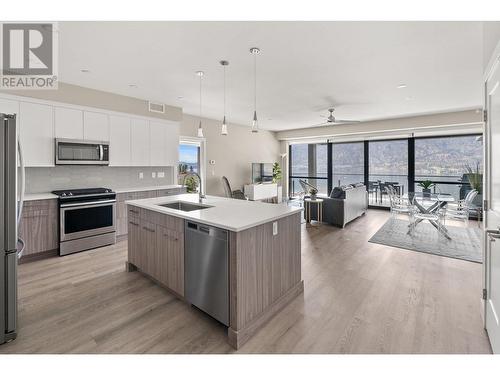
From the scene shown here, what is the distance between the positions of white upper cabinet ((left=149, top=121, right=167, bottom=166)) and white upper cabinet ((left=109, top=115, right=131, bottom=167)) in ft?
1.57

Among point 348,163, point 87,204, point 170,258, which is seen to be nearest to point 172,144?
point 87,204

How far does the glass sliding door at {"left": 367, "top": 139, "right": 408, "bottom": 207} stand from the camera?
293 inches

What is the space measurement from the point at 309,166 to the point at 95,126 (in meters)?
7.05

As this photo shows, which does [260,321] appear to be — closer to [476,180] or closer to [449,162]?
[476,180]

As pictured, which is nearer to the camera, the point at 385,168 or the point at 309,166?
the point at 385,168

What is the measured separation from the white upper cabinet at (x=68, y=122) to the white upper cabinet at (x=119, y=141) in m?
0.47

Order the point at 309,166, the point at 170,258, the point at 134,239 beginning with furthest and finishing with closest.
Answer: the point at 309,166 → the point at 134,239 → the point at 170,258

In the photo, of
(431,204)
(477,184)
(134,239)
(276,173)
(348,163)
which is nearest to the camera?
(134,239)

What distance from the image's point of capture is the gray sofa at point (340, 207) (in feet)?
17.6


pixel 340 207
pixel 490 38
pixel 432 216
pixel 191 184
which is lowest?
pixel 432 216

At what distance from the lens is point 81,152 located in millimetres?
4078

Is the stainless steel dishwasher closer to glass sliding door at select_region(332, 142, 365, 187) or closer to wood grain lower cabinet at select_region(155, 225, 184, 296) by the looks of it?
wood grain lower cabinet at select_region(155, 225, 184, 296)

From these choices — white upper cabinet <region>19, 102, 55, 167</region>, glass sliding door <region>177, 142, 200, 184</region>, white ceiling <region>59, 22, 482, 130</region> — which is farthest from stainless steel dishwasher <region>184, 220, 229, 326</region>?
glass sliding door <region>177, 142, 200, 184</region>
